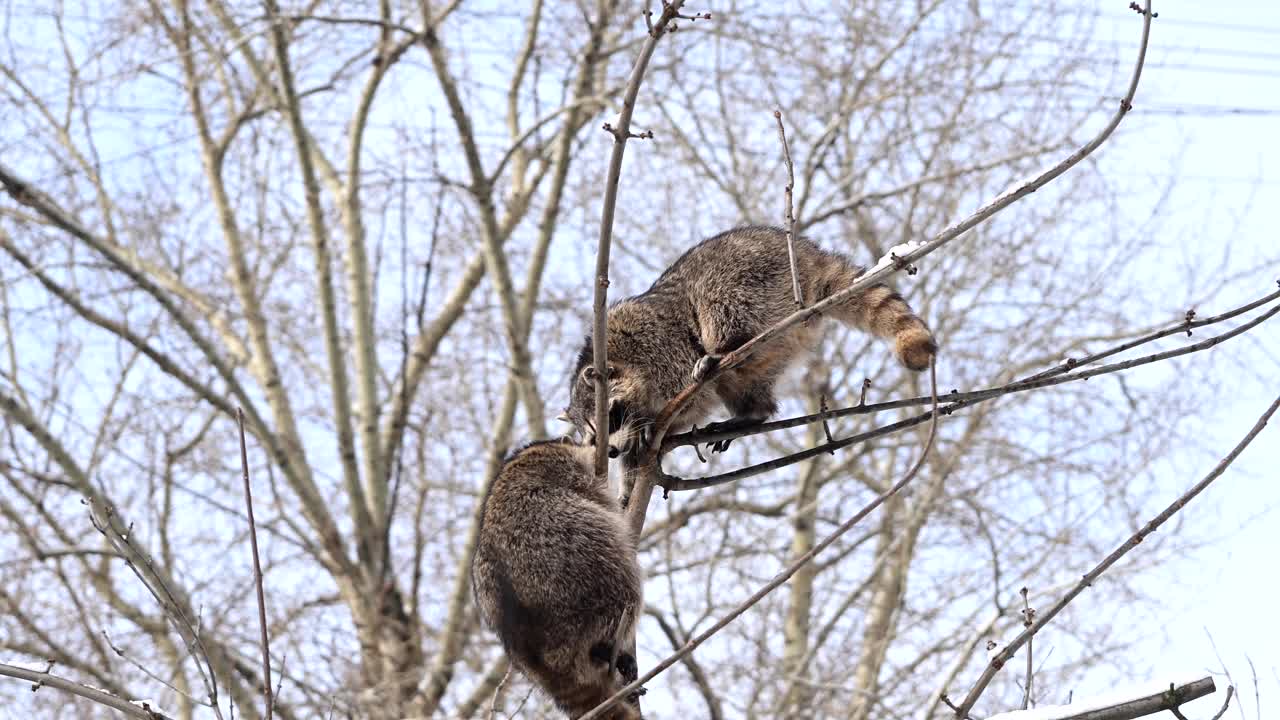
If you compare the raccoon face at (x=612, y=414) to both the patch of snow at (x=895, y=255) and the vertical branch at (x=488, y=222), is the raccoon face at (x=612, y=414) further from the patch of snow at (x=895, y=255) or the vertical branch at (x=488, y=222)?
the vertical branch at (x=488, y=222)

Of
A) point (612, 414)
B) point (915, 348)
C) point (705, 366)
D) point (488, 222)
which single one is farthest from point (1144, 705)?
point (488, 222)

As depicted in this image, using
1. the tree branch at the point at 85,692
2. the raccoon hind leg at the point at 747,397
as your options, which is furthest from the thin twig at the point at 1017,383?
the tree branch at the point at 85,692

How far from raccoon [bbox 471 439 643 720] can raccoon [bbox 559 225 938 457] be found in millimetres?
523

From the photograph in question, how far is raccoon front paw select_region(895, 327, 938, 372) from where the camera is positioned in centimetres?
349

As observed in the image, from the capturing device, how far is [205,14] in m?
10.9

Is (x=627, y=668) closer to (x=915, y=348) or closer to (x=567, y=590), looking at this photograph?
(x=567, y=590)

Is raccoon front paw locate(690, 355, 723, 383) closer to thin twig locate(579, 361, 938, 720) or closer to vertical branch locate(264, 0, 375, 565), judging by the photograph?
thin twig locate(579, 361, 938, 720)

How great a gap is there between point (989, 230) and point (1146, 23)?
965 centimetres

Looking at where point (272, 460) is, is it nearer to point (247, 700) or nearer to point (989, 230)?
point (247, 700)

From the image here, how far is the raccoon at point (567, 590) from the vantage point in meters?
3.22

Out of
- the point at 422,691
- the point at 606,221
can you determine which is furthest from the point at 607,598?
the point at 422,691

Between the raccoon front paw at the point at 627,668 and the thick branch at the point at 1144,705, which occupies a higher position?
the raccoon front paw at the point at 627,668

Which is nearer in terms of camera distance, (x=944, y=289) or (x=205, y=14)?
(x=205, y=14)

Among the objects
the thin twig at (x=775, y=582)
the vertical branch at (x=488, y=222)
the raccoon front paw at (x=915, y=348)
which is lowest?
the thin twig at (x=775, y=582)
